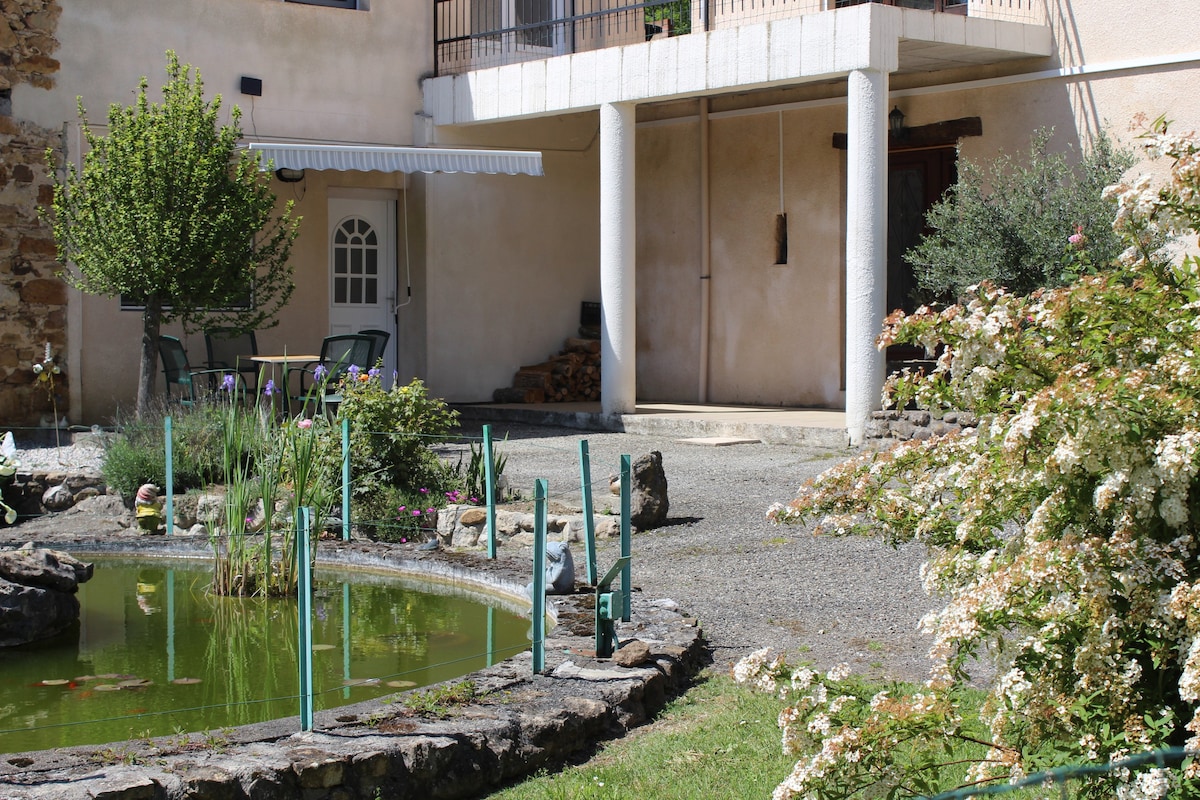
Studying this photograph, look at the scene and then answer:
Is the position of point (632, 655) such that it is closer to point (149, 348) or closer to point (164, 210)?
point (164, 210)

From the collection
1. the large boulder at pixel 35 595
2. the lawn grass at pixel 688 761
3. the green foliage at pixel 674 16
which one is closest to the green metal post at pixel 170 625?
the large boulder at pixel 35 595

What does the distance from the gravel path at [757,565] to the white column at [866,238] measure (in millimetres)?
608

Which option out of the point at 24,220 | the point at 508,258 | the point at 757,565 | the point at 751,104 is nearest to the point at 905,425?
the point at 757,565

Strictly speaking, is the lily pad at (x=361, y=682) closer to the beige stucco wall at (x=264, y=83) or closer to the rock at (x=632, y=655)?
the rock at (x=632, y=655)

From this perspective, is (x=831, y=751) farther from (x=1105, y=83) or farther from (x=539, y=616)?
(x=1105, y=83)

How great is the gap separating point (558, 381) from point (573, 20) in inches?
154

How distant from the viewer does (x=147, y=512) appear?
26.4 feet

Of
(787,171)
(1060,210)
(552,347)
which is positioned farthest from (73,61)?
(1060,210)

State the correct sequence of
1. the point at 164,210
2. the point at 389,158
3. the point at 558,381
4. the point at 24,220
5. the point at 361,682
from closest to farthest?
the point at 361,682 → the point at 164,210 → the point at 24,220 → the point at 389,158 → the point at 558,381

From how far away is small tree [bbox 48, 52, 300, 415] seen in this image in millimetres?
10578

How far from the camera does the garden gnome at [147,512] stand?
805cm

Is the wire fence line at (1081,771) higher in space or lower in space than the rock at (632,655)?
higher

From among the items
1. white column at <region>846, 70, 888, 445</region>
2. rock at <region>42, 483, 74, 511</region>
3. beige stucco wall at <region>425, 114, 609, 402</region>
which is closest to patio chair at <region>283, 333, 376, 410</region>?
beige stucco wall at <region>425, 114, 609, 402</region>

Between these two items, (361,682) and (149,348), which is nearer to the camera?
(361,682)
